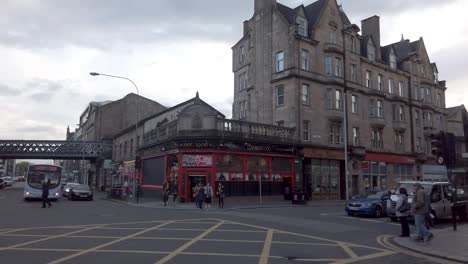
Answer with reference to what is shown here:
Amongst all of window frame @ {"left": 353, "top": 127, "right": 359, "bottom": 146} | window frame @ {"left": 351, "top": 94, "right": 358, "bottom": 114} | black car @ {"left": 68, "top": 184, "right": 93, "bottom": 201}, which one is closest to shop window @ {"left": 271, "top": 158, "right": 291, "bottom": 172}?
window frame @ {"left": 353, "top": 127, "right": 359, "bottom": 146}

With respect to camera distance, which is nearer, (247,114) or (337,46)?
(337,46)

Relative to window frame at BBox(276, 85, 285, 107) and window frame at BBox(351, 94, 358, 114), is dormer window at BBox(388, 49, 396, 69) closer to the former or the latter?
window frame at BBox(351, 94, 358, 114)

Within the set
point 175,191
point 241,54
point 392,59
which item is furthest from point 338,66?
point 175,191

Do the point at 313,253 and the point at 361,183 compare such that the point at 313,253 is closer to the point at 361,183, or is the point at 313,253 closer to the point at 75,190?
the point at 75,190

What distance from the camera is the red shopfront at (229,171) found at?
31.0 metres

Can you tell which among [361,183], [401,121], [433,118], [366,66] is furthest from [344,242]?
[433,118]

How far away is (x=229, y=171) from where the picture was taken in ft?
104

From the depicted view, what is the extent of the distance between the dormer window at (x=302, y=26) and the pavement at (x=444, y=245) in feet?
90.7

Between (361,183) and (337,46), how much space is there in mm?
13939

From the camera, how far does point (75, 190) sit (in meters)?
34.3

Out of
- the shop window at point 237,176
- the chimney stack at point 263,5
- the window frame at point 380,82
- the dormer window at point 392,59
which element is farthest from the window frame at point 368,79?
the shop window at point 237,176

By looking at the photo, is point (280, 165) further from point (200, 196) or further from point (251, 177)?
point (200, 196)

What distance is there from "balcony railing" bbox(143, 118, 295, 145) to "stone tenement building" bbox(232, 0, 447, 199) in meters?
2.04

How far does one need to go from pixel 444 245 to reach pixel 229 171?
70.0 ft
